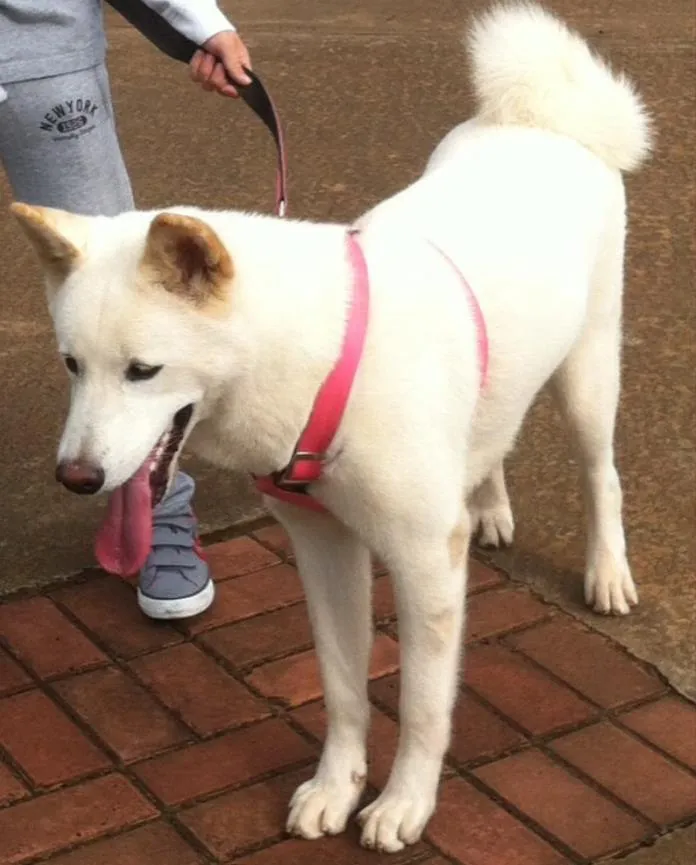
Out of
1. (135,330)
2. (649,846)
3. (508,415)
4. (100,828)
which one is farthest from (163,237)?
(649,846)

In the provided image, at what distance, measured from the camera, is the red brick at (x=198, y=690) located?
3328mm

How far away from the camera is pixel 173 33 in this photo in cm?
325

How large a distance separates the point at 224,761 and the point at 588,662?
0.83 metres

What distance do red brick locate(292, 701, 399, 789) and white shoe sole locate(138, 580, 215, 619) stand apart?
0.43m

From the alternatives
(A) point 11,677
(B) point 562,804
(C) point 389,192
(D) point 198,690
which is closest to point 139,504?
(D) point 198,690

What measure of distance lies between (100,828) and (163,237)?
1.22 meters

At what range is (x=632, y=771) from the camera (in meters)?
3.12

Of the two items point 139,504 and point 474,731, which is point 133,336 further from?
point 474,731

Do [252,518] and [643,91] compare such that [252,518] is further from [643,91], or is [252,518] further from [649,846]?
[643,91]

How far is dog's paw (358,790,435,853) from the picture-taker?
293cm

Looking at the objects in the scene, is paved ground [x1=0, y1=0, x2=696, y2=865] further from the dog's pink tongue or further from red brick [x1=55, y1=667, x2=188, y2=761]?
the dog's pink tongue

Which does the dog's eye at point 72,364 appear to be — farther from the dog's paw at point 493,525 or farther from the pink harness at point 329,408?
the dog's paw at point 493,525

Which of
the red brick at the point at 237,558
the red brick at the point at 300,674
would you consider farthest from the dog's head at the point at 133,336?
the red brick at the point at 237,558

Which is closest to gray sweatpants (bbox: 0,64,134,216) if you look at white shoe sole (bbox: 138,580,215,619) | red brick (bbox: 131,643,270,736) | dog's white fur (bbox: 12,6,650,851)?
dog's white fur (bbox: 12,6,650,851)
